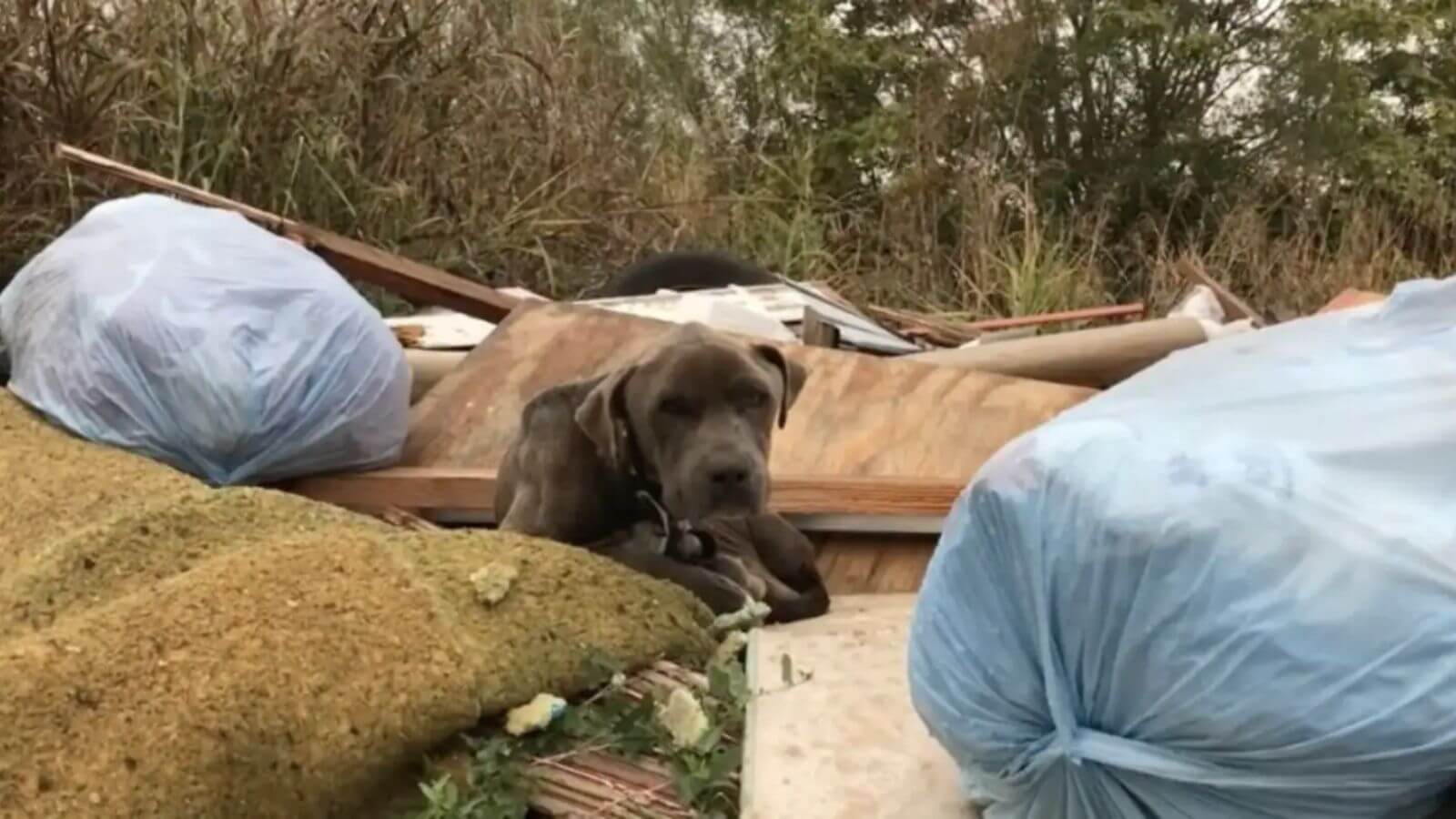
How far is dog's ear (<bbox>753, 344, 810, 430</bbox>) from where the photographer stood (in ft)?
12.5

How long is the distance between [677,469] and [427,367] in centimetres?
202

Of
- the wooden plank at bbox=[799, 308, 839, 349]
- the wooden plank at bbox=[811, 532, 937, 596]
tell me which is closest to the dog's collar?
the wooden plank at bbox=[811, 532, 937, 596]

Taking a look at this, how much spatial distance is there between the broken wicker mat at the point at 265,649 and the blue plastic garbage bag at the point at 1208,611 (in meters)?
0.97

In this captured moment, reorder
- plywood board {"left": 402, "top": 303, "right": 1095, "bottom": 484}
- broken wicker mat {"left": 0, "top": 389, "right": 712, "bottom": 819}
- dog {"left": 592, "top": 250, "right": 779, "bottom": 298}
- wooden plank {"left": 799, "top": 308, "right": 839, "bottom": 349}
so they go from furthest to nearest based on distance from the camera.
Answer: dog {"left": 592, "top": 250, "right": 779, "bottom": 298} → wooden plank {"left": 799, "top": 308, "right": 839, "bottom": 349} → plywood board {"left": 402, "top": 303, "right": 1095, "bottom": 484} → broken wicker mat {"left": 0, "top": 389, "right": 712, "bottom": 819}

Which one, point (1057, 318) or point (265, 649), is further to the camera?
point (1057, 318)

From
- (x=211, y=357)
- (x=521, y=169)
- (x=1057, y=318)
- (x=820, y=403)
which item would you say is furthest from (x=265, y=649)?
(x=521, y=169)

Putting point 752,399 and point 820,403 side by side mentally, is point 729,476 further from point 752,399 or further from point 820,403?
point 820,403

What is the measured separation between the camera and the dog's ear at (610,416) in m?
3.63

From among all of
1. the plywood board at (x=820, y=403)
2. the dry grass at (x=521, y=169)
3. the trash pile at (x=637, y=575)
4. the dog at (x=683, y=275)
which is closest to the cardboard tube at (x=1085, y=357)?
the trash pile at (x=637, y=575)

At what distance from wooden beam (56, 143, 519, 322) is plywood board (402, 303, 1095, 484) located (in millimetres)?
773

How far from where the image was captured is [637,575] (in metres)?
3.36

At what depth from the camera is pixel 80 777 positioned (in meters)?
2.53

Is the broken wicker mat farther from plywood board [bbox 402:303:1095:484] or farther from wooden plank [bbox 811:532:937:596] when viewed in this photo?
plywood board [bbox 402:303:1095:484]

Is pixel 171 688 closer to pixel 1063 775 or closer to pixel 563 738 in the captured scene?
pixel 563 738
